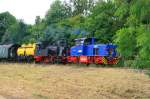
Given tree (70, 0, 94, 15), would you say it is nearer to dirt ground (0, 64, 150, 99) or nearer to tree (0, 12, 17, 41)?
tree (0, 12, 17, 41)

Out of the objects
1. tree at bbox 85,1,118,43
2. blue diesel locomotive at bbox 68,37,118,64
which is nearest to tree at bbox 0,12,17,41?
tree at bbox 85,1,118,43

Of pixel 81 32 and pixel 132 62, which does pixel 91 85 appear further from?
pixel 81 32

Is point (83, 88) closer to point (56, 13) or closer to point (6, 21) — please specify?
point (56, 13)

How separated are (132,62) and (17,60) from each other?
1924 inches

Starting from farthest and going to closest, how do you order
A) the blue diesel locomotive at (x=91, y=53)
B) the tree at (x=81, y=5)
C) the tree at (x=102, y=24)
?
1. the tree at (x=81, y=5)
2. the tree at (x=102, y=24)
3. the blue diesel locomotive at (x=91, y=53)

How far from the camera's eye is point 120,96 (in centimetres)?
2223

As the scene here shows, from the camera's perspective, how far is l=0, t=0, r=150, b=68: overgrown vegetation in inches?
594

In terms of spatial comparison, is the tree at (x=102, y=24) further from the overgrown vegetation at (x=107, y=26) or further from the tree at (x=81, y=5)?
the tree at (x=81, y=5)

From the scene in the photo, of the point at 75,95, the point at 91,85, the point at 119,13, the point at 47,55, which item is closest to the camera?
the point at 119,13

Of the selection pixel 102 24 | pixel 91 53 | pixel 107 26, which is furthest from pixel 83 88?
pixel 102 24

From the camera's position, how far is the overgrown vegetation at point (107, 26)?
49.5 ft

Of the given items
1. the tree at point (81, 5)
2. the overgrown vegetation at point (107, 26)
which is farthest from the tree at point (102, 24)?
the tree at point (81, 5)

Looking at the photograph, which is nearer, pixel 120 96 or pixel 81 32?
pixel 120 96

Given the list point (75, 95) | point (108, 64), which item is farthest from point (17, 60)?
point (75, 95)
